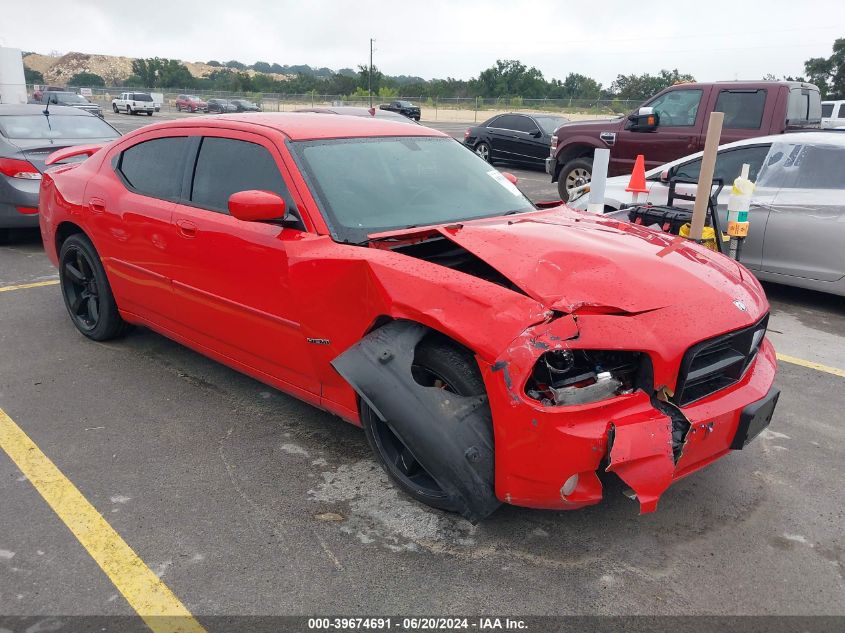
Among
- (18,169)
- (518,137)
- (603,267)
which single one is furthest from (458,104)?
(603,267)

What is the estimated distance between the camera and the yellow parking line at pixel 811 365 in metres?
4.60

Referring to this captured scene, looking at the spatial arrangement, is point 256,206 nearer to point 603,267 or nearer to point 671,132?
point 603,267

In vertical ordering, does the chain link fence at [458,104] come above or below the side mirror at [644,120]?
above

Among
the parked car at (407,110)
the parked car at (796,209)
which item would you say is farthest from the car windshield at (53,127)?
the parked car at (407,110)

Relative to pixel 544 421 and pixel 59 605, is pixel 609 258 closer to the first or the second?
pixel 544 421

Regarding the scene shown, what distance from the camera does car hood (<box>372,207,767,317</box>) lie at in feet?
8.52


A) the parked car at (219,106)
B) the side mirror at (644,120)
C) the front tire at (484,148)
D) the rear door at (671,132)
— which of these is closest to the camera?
the rear door at (671,132)

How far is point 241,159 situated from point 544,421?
90.4 inches

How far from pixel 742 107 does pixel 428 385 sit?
316 inches

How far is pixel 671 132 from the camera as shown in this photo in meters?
9.46

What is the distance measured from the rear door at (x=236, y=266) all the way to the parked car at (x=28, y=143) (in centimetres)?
469

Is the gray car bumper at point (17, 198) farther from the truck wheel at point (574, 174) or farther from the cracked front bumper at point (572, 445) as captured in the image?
the truck wheel at point (574, 174)

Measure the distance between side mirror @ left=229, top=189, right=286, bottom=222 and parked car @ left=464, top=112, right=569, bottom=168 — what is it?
12954mm

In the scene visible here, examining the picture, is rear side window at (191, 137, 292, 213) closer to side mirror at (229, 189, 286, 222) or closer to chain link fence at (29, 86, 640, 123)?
side mirror at (229, 189, 286, 222)
